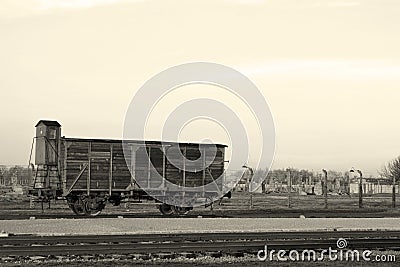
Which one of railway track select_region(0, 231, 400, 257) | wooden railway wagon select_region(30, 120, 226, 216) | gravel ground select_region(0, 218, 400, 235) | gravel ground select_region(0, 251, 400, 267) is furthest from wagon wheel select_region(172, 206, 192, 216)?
gravel ground select_region(0, 251, 400, 267)

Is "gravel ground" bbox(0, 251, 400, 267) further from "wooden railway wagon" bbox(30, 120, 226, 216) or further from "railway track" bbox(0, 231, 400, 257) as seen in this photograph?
"wooden railway wagon" bbox(30, 120, 226, 216)

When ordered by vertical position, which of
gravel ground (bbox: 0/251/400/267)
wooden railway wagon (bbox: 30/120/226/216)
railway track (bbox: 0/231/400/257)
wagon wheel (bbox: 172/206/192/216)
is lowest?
gravel ground (bbox: 0/251/400/267)

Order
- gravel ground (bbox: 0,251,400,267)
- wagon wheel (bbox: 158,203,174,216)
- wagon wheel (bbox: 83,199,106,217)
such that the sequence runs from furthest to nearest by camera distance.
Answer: wagon wheel (bbox: 158,203,174,216) → wagon wheel (bbox: 83,199,106,217) → gravel ground (bbox: 0,251,400,267)

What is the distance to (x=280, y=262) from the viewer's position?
16.9 metres

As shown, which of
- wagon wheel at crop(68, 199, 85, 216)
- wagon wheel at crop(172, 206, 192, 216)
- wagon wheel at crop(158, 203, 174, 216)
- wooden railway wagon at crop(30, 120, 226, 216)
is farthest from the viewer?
wagon wheel at crop(158, 203, 174, 216)

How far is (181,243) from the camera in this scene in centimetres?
2033

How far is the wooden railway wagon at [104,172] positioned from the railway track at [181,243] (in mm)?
10713

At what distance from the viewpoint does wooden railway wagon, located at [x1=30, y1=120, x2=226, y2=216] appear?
33.2 m

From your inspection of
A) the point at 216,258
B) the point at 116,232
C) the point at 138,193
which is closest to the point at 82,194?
the point at 138,193

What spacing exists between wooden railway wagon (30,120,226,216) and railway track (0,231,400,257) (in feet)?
35.1

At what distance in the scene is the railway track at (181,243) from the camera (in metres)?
18.3

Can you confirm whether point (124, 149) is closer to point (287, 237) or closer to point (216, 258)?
point (287, 237)

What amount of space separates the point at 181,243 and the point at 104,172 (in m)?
14.1

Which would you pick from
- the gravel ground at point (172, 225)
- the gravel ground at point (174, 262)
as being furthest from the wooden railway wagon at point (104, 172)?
the gravel ground at point (174, 262)
